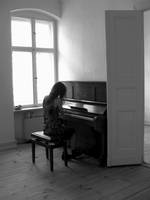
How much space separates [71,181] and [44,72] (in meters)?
3.11

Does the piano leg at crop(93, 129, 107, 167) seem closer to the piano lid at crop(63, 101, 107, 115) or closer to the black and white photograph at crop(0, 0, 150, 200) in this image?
the black and white photograph at crop(0, 0, 150, 200)

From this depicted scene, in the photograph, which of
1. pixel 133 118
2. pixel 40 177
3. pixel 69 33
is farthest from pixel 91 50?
pixel 40 177

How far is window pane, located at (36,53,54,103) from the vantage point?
602 centimetres

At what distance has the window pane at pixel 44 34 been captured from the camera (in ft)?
19.4

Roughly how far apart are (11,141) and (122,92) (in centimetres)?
245

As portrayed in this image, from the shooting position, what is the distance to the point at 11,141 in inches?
206

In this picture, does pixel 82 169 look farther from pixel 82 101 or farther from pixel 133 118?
pixel 82 101

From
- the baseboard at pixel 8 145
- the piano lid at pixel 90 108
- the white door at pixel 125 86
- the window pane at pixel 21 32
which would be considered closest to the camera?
the white door at pixel 125 86

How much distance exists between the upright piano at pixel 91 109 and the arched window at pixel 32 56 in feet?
2.34

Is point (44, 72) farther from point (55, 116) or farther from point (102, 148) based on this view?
point (102, 148)

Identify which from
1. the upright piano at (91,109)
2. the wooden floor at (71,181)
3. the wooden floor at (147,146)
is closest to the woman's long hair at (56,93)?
the upright piano at (91,109)

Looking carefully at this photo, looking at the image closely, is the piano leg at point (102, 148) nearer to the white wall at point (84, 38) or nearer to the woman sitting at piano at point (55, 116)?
the woman sitting at piano at point (55, 116)

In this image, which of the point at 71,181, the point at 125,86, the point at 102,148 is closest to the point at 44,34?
the point at 125,86

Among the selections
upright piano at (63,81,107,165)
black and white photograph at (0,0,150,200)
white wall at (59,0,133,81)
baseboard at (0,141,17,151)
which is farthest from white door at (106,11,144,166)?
baseboard at (0,141,17,151)
